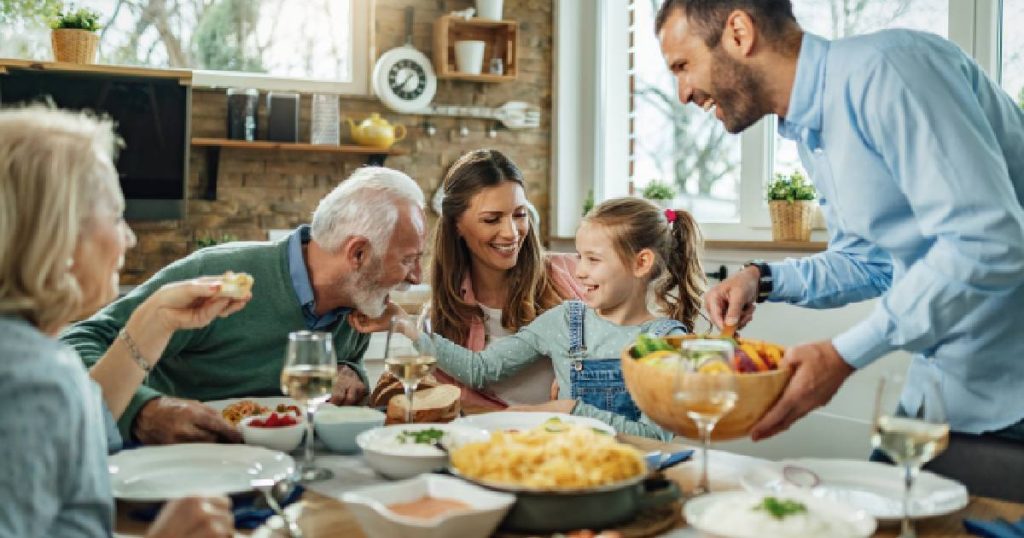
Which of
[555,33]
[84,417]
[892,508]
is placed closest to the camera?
[84,417]

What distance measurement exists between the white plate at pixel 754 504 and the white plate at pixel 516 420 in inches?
21.4

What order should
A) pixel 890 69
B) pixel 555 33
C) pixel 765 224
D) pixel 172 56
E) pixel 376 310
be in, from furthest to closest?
1. pixel 555 33
2. pixel 172 56
3. pixel 765 224
4. pixel 376 310
5. pixel 890 69

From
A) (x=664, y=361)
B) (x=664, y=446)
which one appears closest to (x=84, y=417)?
(x=664, y=361)

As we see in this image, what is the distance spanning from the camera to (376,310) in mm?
2398


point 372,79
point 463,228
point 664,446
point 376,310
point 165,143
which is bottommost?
point 664,446

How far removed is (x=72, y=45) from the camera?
4.46 metres

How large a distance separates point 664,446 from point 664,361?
1.49ft

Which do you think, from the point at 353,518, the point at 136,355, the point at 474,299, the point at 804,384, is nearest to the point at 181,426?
the point at 136,355

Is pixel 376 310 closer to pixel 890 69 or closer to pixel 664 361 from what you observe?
pixel 664 361

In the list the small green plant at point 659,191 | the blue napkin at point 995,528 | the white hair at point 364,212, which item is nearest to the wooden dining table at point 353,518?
the blue napkin at point 995,528

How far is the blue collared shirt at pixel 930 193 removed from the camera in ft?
5.01

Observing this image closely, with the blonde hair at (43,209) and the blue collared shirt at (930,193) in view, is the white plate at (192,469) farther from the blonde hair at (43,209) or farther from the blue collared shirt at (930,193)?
the blue collared shirt at (930,193)

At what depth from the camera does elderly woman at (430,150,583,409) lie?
2.80 meters

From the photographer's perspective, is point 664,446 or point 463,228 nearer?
point 664,446
